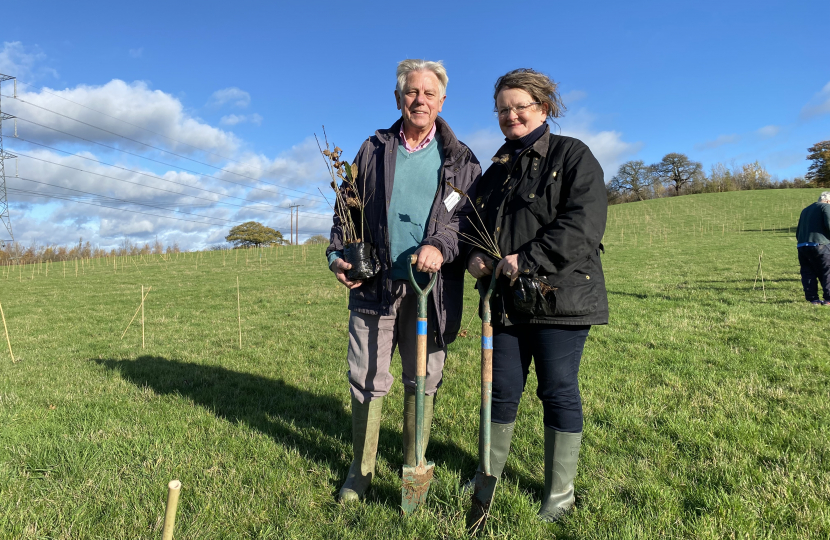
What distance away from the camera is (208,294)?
15.3 metres

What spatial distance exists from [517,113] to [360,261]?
3.96 ft

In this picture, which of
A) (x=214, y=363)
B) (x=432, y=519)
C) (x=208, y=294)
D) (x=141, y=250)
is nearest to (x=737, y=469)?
(x=432, y=519)

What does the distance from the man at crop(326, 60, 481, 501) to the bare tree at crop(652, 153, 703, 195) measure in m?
75.1

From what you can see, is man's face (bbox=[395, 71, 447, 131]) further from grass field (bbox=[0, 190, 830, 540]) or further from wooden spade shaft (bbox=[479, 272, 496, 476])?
grass field (bbox=[0, 190, 830, 540])

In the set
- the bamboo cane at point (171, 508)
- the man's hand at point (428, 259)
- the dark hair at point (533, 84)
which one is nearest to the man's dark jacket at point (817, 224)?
the dark hair at point (533, 84)

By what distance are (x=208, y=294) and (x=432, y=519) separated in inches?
584

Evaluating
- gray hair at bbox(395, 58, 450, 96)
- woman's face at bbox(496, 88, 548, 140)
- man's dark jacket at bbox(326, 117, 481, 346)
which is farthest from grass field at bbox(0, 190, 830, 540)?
gray hair at bbox(395, 58, 450, 96)

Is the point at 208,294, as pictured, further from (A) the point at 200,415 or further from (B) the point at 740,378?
(B) the point at 740,378

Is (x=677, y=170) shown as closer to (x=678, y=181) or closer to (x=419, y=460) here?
(x=678, y=181)

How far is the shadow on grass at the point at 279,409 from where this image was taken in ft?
10.4

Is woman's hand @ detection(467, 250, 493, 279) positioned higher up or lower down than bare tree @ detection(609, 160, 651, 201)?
lower down

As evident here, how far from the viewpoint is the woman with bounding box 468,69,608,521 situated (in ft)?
7.26

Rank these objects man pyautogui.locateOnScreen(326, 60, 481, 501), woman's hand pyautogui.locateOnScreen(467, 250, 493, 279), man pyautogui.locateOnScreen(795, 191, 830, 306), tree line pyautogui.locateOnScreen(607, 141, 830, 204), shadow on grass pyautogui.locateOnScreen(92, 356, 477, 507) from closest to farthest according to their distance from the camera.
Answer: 1. woman's hand pyautogui.locateOnScreen(467, 250, 493, 279)
2. man pyautogui.locateOnScreen(326, 60, 481, 501)
3. shadow on grass pyautogui.locateOnScreen(92, 356, 477, 507)
4. man pyautogui.locateOnScreen(795, 191, 830, 306)
5. tree line pyautogui.locateOnScreen(607, 141, 830, 204)

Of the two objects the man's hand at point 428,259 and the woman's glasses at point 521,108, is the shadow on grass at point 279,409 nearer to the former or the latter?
the man's hand at point 428,259
